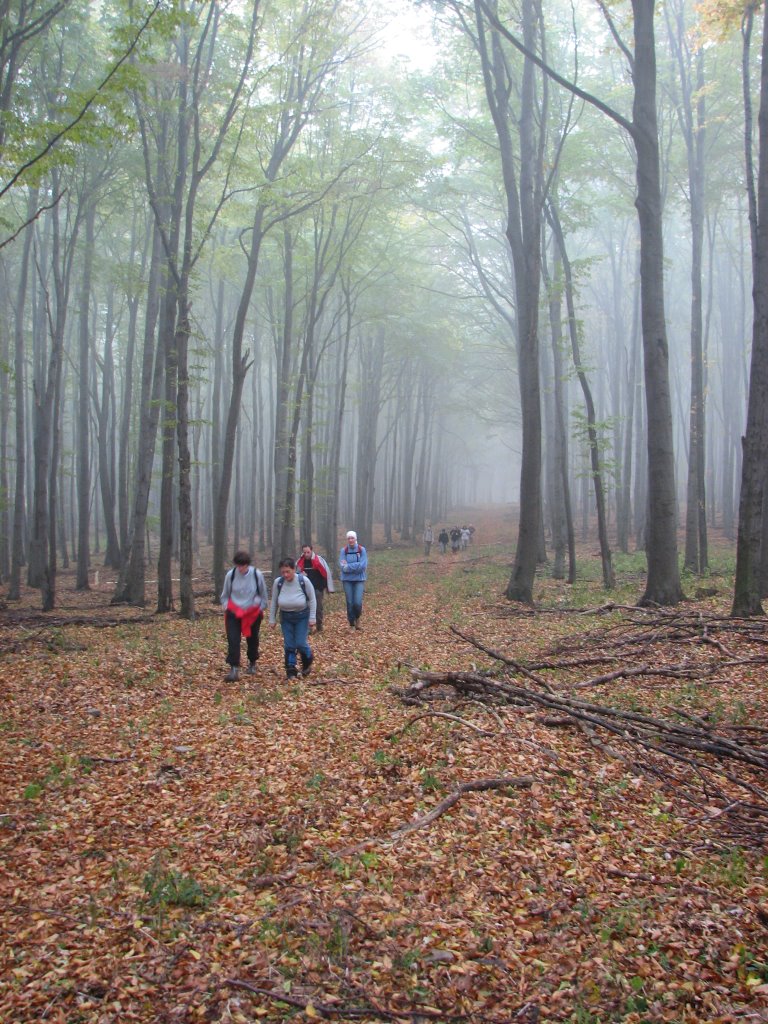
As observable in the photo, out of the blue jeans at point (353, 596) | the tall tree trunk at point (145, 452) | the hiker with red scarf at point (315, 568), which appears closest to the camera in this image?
the hiker with red scarf at point (315, 568)

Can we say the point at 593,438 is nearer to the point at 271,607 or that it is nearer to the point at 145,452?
the point at 271,607

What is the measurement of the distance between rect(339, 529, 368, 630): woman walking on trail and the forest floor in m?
3.40

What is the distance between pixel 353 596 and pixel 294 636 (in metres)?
3.50

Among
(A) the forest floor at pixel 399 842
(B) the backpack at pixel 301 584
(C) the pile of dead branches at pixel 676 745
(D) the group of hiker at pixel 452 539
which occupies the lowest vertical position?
(A) the forest floor at pixel 399 842

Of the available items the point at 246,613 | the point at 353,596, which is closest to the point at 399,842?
the point at 246,613

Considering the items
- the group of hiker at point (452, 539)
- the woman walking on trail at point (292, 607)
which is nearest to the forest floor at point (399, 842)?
the woman walking on trail at point (292, 607)

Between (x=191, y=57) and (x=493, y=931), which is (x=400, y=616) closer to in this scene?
(x=493, y=931)

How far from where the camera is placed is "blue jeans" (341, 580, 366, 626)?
12133mm

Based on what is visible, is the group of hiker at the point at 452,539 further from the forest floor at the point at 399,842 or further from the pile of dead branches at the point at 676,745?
the pile of dead branches at the point at 676,745

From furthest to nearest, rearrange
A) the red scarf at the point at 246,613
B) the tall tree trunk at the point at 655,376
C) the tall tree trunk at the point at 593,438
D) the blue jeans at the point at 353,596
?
the tall tree trunk at the point at 593,438 → the blue jeans at the point at 353,596 → the tall tree trunk at the point at 655,376 → the red scarf at the point at 246,613

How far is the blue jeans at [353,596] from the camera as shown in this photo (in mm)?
12133

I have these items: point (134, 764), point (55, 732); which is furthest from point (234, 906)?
point (55, 732)

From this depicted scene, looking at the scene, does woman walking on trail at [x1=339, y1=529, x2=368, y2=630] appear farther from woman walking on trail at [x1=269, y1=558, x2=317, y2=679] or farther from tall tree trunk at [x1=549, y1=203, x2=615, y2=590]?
tall tree trunk at [x1=549, y1=203, x2=615, y2=590]

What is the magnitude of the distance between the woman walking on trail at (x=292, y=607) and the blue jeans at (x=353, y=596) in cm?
334
